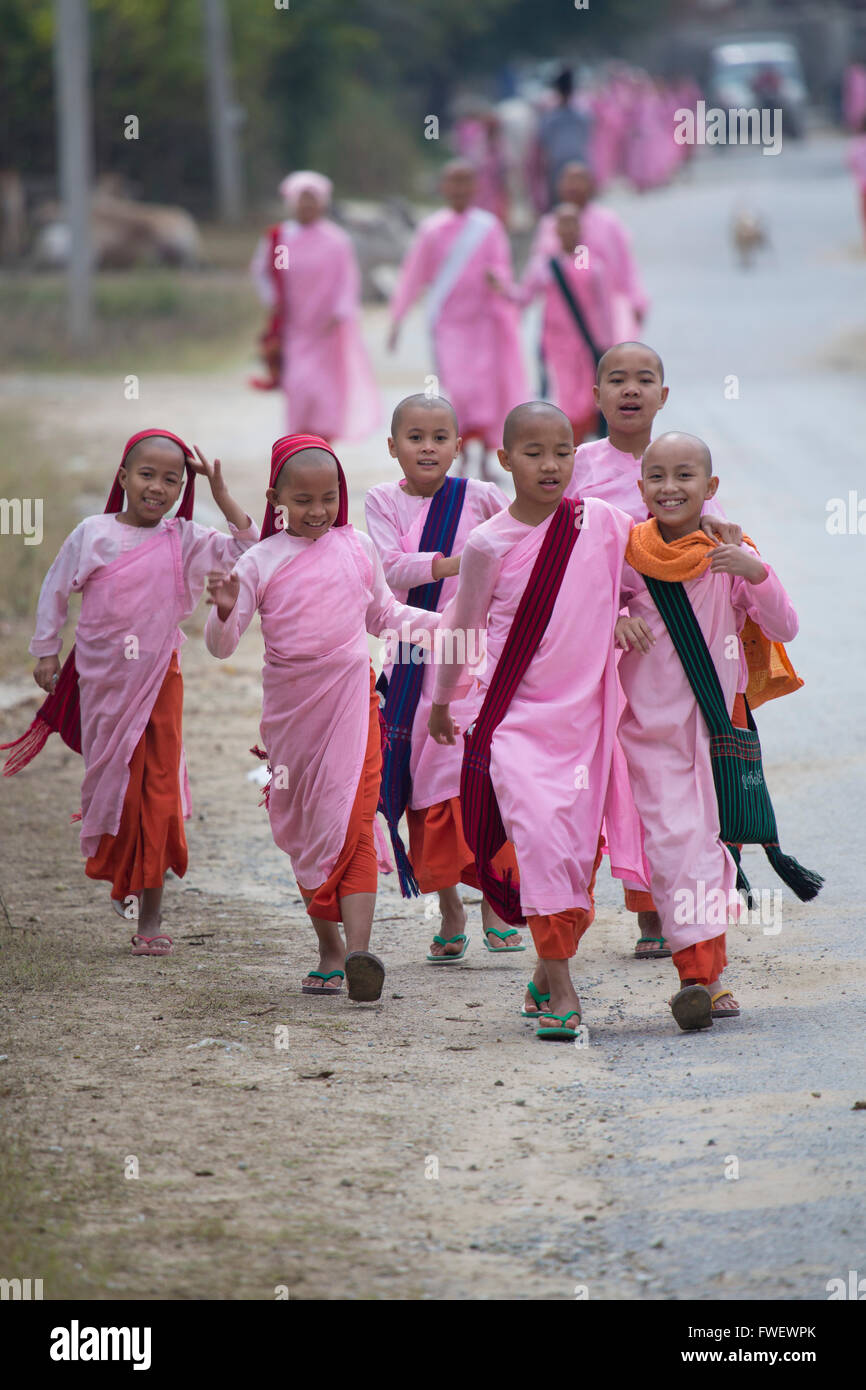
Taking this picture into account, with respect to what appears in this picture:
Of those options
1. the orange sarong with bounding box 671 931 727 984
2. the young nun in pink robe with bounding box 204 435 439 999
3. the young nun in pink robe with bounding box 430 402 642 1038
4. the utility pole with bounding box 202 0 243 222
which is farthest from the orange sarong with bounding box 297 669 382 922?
the utility pole with bounding box 202 0 243 222

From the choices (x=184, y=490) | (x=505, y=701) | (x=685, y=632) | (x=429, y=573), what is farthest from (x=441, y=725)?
(x=184, y=490)

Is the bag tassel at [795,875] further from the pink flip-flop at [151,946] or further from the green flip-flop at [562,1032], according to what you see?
the pink flip-flop at [151,946]

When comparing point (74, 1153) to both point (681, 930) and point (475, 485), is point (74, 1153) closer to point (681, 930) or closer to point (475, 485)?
point (681, 930)

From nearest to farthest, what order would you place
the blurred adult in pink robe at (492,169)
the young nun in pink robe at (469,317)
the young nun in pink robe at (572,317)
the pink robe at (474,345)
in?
the young nun in pink robe at (572,317)
the young nun in pink robe at (469,317)
the pink robe at (474,345)
the blurred adult in pink robe at (492,169)

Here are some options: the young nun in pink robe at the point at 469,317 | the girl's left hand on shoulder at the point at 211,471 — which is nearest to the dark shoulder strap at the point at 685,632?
the girl's left hand on shoulder at the point at 211,471

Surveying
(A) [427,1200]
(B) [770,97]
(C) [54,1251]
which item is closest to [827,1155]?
(A) [427,1200]

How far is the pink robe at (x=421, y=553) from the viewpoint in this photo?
5.01 meters

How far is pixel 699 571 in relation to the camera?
4.31 metres

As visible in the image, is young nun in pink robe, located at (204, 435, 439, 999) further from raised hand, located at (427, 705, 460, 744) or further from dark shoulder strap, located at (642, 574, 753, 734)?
dark shoulder strap, located at (642, 574, 753, 734)

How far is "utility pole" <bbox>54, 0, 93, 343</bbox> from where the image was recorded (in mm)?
19000

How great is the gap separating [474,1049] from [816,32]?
56.6 m

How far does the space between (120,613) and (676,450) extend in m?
1.58

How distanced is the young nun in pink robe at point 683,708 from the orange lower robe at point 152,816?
133 centimetres
